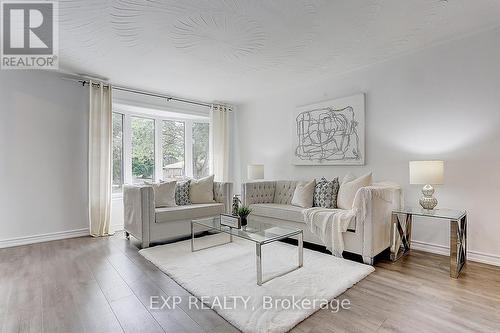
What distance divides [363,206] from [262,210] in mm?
1522

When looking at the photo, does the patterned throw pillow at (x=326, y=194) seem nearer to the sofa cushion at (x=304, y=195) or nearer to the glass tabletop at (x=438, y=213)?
the sofa cushion at (x=304, y=195)

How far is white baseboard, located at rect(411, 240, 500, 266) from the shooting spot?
268 cm

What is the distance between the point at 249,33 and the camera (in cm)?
268

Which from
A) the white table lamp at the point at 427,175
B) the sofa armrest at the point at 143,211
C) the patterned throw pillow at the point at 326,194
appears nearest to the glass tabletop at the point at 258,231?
the sofa armrest at the point at 143,211

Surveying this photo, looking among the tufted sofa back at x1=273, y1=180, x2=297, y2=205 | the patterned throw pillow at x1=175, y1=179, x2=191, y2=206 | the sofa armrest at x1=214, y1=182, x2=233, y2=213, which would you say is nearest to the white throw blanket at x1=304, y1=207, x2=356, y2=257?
the tufted sofa back at x1=273, y1=180, x2=297, y2=205

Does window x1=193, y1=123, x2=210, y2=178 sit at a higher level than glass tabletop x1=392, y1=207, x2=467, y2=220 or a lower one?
higher

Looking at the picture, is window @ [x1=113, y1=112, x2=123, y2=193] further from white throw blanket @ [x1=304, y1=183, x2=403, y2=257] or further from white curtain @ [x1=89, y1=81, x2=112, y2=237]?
white throw blanket @ [x1=304, y1=183, x2=403, y2=257]

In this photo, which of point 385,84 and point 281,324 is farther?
point 385,84

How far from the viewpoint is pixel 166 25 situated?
8.23 feet

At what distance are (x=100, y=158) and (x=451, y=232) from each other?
454 cm

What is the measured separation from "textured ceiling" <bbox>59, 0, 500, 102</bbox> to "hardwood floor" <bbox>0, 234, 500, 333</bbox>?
240 centimetres

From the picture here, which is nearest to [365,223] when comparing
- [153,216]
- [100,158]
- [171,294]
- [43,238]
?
[171,294]

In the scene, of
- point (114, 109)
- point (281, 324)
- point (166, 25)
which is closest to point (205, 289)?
point (281, 324)

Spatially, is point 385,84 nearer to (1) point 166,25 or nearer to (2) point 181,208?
(1) point 166,25
